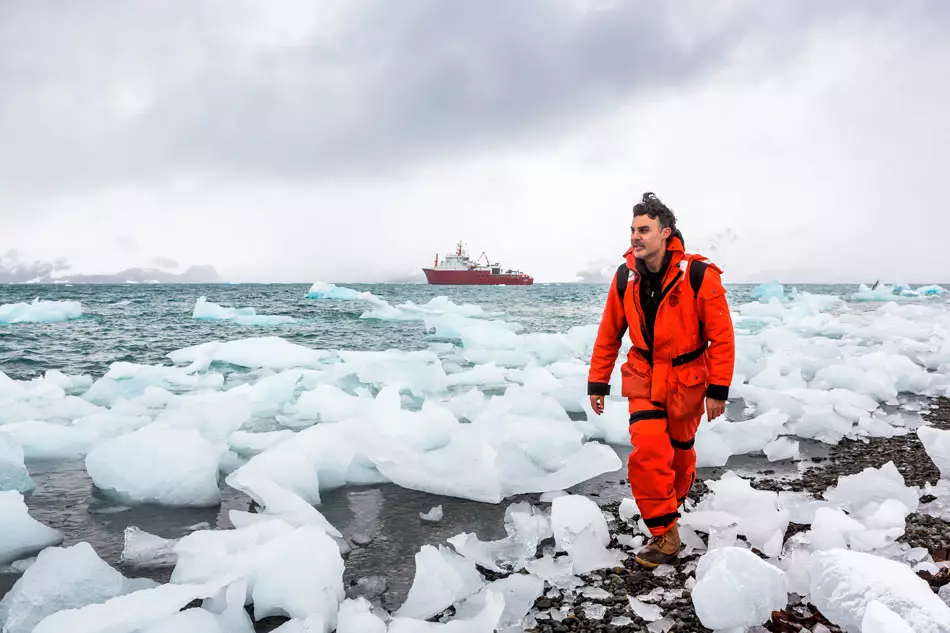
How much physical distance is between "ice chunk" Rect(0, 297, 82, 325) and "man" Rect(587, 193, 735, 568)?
2325 cm

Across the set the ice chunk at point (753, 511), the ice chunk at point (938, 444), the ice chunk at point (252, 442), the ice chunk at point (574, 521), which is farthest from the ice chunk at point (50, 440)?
the ice chunk at point (938, 444)

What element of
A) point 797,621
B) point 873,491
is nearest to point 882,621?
point 797,621

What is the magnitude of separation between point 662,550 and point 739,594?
0.61 m

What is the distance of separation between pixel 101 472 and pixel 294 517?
5.43 feet

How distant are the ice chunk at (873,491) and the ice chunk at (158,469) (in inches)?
148

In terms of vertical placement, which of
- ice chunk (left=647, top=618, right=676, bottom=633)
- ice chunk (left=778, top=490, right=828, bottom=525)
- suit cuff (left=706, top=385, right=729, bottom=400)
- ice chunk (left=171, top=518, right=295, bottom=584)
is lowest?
ice chunk (left=647, top=618, right=676, bottom=633)

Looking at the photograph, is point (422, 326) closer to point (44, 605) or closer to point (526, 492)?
point (526, 492)

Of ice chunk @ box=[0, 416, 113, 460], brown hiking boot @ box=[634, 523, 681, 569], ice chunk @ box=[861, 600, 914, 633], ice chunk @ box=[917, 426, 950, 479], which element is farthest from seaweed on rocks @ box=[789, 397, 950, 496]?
ice chunk @ box=[0, 416, 113, 460]

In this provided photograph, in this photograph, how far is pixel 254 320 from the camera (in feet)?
67.4

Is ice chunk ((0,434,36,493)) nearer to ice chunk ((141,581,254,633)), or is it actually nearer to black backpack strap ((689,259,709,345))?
ice chunk ((141,581,254,633))

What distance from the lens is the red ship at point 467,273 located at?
249 feet

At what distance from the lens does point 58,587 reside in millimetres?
2238

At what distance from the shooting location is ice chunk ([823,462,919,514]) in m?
3.13

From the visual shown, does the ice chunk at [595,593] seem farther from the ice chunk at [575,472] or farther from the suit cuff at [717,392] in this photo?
the ice chunk at [575,472]
